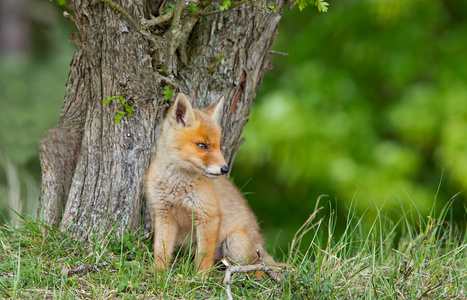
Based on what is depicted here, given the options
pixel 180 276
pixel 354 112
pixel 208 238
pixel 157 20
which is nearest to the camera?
pixel 180 276

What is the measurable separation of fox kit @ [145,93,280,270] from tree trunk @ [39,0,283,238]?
0.26m

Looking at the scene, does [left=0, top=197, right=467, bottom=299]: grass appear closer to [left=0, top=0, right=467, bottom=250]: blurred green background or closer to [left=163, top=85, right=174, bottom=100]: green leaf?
[left=163, top=85, right=174, bottom=100]: green leaf

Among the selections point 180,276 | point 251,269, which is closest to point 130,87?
point 180,276

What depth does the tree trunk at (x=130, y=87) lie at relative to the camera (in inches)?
181

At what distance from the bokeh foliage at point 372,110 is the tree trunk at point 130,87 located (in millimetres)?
2178

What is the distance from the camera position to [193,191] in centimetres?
459

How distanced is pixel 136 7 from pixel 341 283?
2697 mm

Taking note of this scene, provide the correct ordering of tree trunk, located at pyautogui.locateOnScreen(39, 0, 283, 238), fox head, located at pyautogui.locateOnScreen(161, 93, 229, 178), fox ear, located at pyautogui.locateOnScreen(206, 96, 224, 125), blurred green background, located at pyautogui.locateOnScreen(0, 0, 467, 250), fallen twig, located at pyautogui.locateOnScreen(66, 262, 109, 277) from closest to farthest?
fallen twig, located at pyautogui.locateOnScreen(66, 262, 109, 277) → fox head, located at pyautogui.locateOnScreen(161, 93, 229, 178) → tree trunk, located at pyautogui.locateOnScreen(39, 0, 283, 238) → fox ear, located at pyautogui.locateOnScreen(206, 96, 224, 125) → blurred green background, located at pyautogui.locateOnScreen(0, 0, 467, 250)

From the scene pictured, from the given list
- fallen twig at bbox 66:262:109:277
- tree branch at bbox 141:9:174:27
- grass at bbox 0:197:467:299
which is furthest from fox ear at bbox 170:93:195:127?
→ fallen twig at bbox 66:262:109:277

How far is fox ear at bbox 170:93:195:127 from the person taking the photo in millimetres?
4445

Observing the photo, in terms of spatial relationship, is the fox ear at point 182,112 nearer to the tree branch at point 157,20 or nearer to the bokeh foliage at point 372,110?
the tree branch at point 157,20

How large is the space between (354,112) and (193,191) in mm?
3667

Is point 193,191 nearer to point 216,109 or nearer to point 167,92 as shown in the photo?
point 216,109

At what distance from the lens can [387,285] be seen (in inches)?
149
